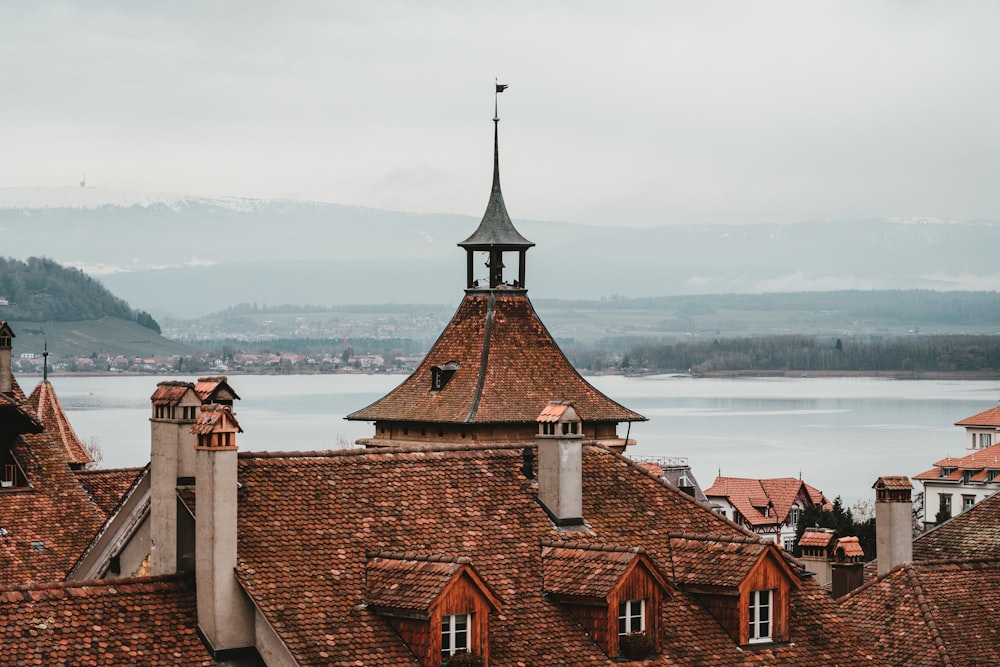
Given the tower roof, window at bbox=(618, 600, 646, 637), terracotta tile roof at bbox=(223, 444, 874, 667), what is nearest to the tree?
the tower roof

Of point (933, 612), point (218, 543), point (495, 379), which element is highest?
point (495, 379)

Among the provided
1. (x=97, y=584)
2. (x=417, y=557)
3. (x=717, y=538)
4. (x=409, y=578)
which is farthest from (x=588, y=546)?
(x=97, y=584)

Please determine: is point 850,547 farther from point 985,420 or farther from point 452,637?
point 985,420

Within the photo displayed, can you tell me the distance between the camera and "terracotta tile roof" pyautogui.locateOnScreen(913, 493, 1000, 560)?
38.7m

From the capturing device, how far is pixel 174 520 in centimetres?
2342

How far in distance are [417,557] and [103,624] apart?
4084 mm

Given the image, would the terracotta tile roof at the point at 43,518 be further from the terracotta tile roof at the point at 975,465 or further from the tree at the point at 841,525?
the terracotta tile roof at the point at 975,465

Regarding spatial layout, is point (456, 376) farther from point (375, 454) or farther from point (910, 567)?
point (375, 454)

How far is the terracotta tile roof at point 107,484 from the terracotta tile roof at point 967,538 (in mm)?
16940

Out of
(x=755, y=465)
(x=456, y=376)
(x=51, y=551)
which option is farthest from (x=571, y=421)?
(x=755, y=465)

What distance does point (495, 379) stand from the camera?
4900cm

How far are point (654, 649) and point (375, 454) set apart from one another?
4933 mm

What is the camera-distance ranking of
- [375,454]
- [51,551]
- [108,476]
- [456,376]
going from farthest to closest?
1. [456,376]
2. [108,476]
3. [51,551]
4. [375,454]

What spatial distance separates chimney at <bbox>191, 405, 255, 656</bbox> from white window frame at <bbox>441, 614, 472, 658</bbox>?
7.88 feet
